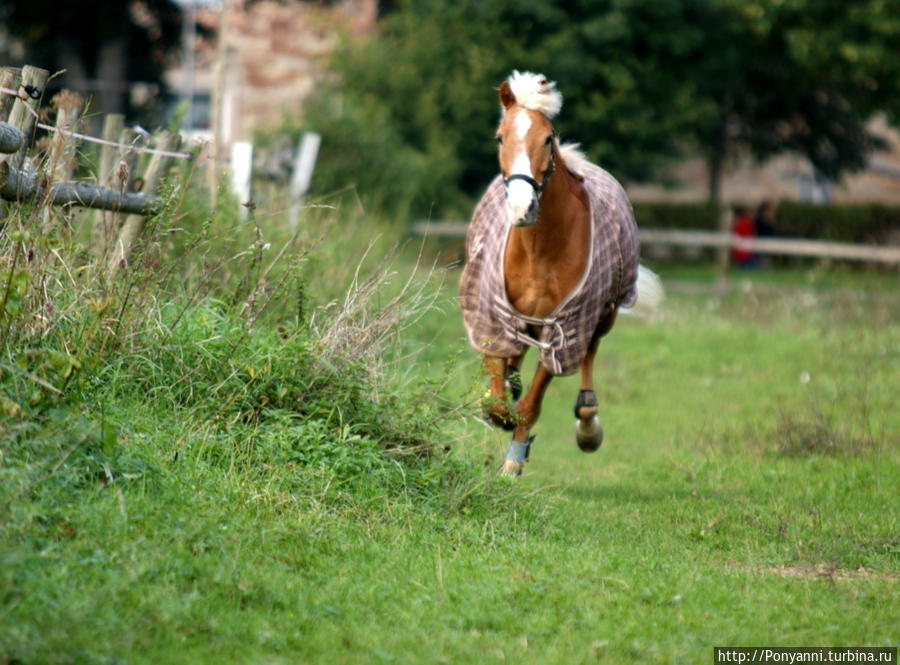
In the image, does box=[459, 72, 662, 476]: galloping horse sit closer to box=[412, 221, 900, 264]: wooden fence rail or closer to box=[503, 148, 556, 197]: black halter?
box=[503, 148, 556, 197]: black halter

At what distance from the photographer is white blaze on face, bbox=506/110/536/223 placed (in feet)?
21.4

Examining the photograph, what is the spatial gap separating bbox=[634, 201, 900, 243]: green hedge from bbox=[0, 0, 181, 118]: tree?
1346cm

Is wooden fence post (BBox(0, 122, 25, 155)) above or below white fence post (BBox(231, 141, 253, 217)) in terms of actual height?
above

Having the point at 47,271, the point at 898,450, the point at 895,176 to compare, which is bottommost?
the point at 895,176

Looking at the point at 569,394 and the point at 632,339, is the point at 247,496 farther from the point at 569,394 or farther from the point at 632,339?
the point at 632,339

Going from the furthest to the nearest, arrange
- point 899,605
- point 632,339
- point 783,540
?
point 632,339 < point 783,540 < point 899,605

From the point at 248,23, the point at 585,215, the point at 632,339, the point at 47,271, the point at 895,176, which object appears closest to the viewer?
the point at 47,271

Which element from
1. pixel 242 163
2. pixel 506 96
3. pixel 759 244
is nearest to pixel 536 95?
pixel 506 96

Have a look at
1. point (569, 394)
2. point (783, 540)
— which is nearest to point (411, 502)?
point (783, 540)

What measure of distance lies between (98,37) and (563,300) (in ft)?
72.1

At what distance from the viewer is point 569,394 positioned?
11.6 metres

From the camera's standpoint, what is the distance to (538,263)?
7137mm

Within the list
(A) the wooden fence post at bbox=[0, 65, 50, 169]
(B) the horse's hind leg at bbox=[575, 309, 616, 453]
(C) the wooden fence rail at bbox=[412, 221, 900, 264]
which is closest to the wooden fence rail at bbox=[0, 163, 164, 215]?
(A) the wooden fence post at bbox=[0, 65, 50, 169]

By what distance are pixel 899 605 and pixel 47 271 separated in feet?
13.0
